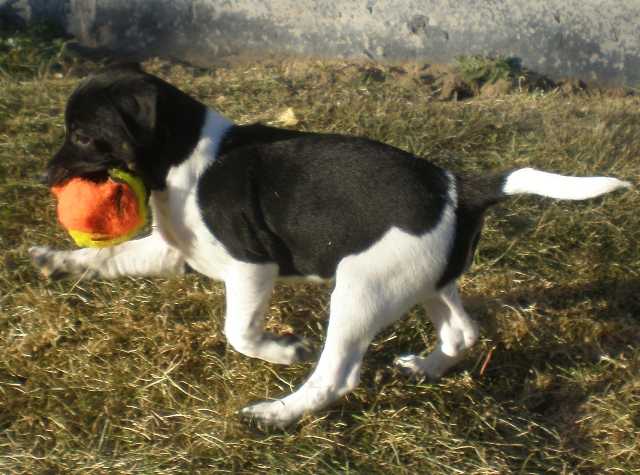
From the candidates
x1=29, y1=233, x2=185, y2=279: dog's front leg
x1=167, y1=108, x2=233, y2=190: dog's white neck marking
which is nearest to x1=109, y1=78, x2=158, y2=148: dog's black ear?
x1=167, y1=108, x2=233, y2=190: dog's white neck marking

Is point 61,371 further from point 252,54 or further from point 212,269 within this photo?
point 252,54

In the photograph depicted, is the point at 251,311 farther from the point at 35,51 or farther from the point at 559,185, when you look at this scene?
the point at 35,51

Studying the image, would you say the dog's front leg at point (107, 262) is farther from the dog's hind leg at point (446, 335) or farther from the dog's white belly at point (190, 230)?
the dog's hind leg at point (446, 335)

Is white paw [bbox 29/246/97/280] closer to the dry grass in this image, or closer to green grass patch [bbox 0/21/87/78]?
the dry grass

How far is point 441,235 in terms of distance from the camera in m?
2.97

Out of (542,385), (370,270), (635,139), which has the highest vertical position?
(370,270)

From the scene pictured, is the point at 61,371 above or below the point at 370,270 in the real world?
below

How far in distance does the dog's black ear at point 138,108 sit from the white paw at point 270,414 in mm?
1308

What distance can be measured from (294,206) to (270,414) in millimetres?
951

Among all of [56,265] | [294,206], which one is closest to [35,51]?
[56,265]

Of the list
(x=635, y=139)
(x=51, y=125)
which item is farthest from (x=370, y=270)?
(x=635, y=139)

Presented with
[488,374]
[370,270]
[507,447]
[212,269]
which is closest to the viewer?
[370,270]

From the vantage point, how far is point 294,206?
312cm

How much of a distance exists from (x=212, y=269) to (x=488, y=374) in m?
1.56
